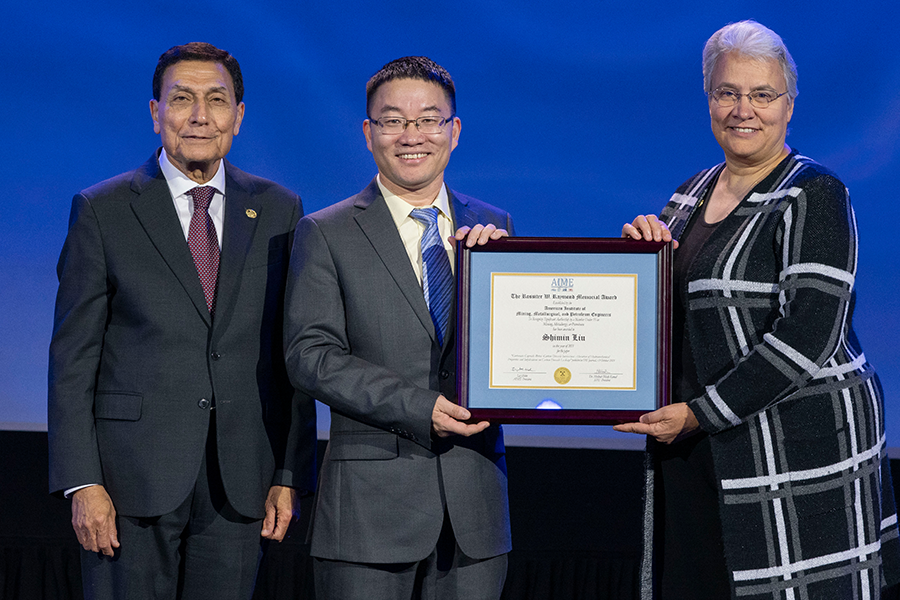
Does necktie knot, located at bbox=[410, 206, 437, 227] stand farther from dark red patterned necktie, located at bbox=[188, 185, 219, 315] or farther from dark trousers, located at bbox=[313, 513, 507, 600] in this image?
dark trousers, located at bbox=[313, 513, 507, 600]

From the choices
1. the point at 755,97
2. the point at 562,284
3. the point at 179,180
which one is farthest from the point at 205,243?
the point at 755,97

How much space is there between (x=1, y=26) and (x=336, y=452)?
123 inches

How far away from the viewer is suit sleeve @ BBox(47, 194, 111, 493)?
1.93m

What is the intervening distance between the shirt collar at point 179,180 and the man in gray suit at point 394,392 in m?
0.32

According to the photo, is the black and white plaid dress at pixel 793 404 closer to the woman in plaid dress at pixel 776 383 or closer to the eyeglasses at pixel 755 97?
the woman in plaid dress at pixel 776 383

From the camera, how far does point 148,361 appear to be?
6.39ft

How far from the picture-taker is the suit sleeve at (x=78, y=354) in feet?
6.32

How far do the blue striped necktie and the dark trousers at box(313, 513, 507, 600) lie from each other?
412 mm

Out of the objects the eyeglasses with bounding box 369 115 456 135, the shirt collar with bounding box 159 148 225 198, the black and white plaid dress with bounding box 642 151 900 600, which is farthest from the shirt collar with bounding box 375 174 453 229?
the black and white plaid dress with bounding box 642 151 900 600

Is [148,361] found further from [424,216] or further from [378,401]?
[424,216]

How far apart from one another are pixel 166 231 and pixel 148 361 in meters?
0.29

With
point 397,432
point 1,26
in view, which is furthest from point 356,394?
point 1,26

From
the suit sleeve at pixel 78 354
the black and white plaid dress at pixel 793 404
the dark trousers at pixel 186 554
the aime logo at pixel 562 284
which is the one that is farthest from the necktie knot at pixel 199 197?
the black and white plaid dress at pixel 793 404

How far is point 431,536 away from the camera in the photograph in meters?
1.78
